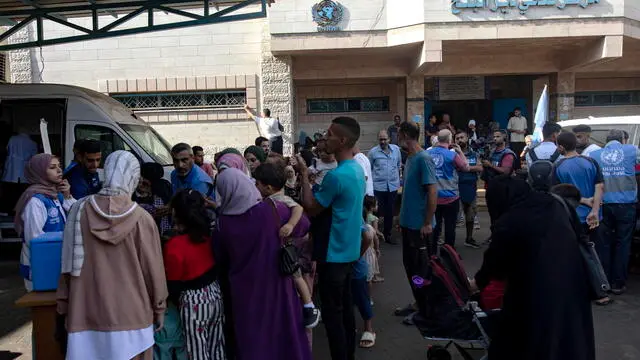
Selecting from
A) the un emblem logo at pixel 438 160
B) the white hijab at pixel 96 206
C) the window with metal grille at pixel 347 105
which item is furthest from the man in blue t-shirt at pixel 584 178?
the window with metal grille at pixel 347 105

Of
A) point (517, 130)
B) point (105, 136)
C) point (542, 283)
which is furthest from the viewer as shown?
point (517, 130)

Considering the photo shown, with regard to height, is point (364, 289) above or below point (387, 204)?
below

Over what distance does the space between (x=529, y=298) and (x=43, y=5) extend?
28.6ft

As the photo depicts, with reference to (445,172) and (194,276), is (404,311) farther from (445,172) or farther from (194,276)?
(194,276)

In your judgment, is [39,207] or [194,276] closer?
[194,276]

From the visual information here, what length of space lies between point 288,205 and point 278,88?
33.2 feet

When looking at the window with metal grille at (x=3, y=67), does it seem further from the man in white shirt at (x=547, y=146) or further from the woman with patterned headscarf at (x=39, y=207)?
the man in white shirt at (x=547, y=146)

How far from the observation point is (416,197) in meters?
4.55

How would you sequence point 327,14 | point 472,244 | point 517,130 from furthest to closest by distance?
point 517,130
point 327,14
point 472,244

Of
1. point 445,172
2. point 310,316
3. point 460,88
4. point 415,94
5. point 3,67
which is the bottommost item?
point 310,316

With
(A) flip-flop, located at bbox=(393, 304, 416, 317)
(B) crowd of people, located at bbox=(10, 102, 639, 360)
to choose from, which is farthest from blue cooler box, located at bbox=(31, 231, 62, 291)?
(A) flip-flop, located at bbox=(393, 304, 416, 317)

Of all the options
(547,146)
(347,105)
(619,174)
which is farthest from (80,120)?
(347,105)

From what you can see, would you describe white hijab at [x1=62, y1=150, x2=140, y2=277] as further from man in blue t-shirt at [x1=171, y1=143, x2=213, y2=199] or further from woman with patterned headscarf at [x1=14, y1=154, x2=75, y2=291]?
man in blue t-shirt at [x1=171, y1=143, x2=213, y2=199]

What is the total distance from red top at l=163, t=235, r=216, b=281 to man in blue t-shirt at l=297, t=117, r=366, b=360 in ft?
2.50
